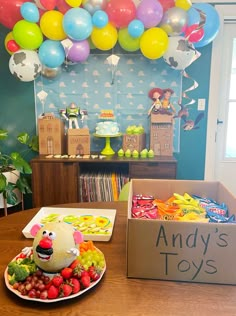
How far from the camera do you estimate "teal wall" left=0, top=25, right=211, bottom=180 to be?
293cm

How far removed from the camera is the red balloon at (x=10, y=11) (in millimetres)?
2380

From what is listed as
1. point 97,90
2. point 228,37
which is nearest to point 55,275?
point 97,90

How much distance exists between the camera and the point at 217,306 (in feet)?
2.51

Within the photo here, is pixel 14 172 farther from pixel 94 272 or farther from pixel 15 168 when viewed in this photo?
pixel 94 272

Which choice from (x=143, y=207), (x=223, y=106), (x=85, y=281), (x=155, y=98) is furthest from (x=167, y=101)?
(x=85, y=281)

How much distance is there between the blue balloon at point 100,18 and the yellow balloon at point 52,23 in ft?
0.91

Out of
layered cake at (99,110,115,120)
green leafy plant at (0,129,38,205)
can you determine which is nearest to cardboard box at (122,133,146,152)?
layered cake at (99,110,115,120)

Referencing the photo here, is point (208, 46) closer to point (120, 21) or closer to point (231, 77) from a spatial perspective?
point (231, 77)

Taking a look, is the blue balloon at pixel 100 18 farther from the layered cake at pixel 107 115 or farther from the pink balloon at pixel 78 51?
the layered cake at pixel 107 115

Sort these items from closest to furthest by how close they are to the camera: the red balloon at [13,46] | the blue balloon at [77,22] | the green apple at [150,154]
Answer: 1. the blue balloon at [77,22]
2. the red balloon at [13,46]
3. the green apple at [150,154]

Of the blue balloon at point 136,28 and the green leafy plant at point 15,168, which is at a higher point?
the blue balloon at point 136,28

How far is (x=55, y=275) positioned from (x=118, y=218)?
0.55m

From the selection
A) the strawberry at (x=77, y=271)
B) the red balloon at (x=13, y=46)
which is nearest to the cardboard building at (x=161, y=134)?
the red balloon at (x=13, y=46)

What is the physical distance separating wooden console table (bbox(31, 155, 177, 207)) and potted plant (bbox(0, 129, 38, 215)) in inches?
4.5
